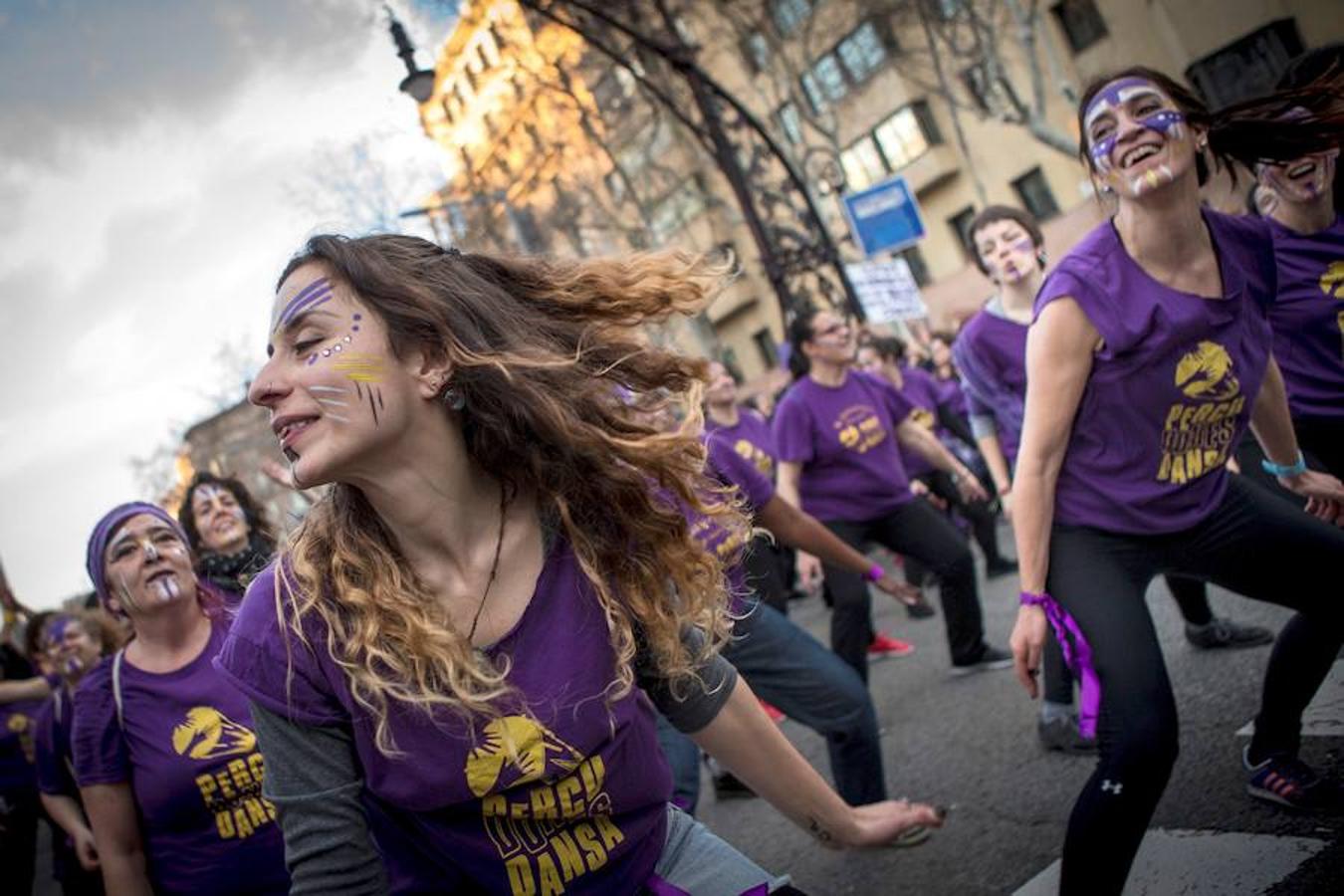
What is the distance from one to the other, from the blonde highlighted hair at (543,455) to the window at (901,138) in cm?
2788

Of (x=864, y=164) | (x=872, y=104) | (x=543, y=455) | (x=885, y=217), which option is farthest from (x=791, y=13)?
(x=543, y=455)

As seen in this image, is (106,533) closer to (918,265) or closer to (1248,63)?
(1248,63)

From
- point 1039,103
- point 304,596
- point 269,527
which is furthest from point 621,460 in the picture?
point 1039,103

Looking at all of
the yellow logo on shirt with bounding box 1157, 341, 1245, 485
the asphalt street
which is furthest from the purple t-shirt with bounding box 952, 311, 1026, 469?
the yellow logo on shirt with bounding box 1157, 341, 1245, 485

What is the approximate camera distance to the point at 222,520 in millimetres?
4848

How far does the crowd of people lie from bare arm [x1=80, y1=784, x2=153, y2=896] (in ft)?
0.05

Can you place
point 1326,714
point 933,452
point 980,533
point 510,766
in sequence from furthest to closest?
point 980,533 < point 933,452 < point 1326,714 < point 510,766

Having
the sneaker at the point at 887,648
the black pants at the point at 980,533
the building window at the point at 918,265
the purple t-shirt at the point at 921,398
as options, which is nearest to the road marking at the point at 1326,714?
the sneaker at the point at 887,648

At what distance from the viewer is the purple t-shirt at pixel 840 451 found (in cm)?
588

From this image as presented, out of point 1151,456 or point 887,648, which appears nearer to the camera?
point 1151,456

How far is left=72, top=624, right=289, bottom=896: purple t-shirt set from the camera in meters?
3.27

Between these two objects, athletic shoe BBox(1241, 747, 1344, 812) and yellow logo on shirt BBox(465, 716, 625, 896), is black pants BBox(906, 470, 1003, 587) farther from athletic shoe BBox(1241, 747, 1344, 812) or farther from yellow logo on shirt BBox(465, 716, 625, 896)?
yellow logo on shirt BBox(465, 716, 625, 896)

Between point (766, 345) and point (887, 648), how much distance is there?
32137 millimetres

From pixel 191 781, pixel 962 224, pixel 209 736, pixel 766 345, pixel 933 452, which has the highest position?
pixel 962 224
